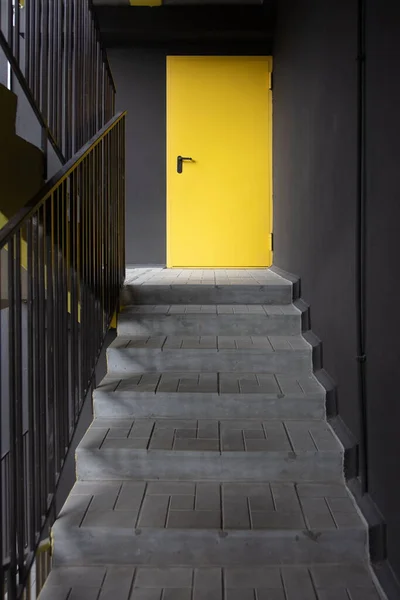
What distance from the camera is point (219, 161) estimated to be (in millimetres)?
4773

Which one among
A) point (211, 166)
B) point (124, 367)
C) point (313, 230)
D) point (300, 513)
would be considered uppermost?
point (211, 166)

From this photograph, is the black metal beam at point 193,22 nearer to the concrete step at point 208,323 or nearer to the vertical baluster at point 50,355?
the concrete step at point 208,323

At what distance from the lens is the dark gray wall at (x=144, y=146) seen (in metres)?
4.85

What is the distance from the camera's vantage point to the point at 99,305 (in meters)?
2.44

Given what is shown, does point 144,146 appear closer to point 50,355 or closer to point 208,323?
point 208,323

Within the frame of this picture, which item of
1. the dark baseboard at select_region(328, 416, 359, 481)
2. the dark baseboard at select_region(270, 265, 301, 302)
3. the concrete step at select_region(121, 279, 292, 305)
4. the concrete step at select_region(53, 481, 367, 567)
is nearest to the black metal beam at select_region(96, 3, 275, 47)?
the dark baseboard at select_region(270, 265, 301, 302)

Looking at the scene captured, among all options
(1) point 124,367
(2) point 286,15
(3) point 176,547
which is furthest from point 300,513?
(2) point 286,15

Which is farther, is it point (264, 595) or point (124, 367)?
point (124, 367)

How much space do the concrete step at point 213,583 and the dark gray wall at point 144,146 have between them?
3516mm

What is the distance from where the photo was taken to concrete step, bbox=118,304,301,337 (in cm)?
282

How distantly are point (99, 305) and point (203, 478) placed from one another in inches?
36.7

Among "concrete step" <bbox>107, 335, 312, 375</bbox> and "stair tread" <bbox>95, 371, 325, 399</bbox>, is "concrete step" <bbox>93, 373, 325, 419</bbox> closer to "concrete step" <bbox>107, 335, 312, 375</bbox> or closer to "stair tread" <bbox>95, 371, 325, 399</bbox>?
"stair tread" <bbox>95, 371, 325, 399</bbox>

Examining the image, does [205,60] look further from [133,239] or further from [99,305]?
[99,305]

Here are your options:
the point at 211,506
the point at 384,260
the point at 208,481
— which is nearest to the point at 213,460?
the point at 208,481
